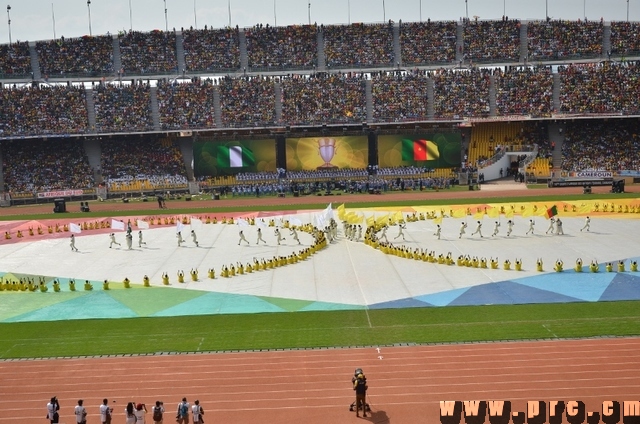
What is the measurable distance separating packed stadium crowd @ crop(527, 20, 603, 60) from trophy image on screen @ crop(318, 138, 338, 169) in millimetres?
22677

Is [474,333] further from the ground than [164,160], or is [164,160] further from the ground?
[164,160]

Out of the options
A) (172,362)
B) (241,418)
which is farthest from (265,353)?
(241,418)

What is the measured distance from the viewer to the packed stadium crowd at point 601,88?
66500 mm

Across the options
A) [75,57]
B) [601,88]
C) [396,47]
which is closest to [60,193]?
[75,57]

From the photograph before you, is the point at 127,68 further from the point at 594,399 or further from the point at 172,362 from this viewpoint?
the point at 594,399

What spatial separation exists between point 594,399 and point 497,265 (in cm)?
1516

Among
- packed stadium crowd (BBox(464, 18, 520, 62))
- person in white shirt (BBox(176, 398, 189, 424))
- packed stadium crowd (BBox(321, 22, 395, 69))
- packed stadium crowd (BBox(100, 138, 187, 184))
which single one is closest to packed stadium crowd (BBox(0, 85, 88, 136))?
packed stadium crowd (BBox(100, 138, 187, 184))

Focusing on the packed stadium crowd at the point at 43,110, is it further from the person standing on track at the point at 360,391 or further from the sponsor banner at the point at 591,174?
the person standing on track at the point at 360,391

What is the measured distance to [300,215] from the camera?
165 feet

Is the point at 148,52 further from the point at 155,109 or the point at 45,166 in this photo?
the point at 45,166

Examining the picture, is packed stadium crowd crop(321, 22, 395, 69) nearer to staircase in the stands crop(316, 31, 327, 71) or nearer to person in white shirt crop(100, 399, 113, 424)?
staircase in the stands crop(316, 31, 327, 71)

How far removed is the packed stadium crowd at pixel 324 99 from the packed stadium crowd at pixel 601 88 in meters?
19.7

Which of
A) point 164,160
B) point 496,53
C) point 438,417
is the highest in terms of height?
point 496,53

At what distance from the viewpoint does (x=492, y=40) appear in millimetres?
73062
